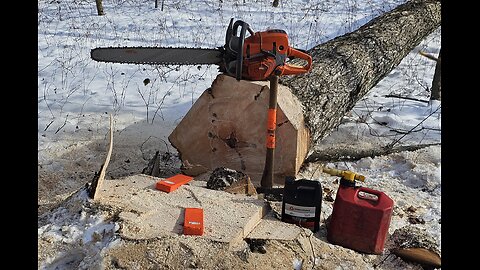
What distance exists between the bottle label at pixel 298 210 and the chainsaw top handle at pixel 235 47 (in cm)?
85

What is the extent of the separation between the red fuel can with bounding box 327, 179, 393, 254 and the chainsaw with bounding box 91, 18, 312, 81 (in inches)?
34.6

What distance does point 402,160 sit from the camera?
4738 millimetres

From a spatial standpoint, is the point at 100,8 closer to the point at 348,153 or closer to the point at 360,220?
the point at 348,153

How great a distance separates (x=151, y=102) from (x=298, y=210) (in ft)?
11.0

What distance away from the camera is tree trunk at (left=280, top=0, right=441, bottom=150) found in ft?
14.3

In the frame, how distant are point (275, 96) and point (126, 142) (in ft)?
6.54

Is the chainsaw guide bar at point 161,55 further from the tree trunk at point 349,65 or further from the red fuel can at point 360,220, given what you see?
the red fuel can at point 360,220

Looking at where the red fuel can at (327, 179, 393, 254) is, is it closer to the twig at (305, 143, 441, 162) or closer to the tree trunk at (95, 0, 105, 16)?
the twig at (305, 143, 441, 162)

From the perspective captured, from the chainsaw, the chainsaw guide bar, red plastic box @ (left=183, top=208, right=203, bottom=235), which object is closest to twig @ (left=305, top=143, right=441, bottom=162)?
the chainsaw

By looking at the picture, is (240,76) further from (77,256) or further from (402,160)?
(402,160)

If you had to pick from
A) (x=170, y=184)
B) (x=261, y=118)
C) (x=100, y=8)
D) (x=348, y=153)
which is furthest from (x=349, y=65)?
(x=100, y=8)

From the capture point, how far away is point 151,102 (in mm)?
6137
